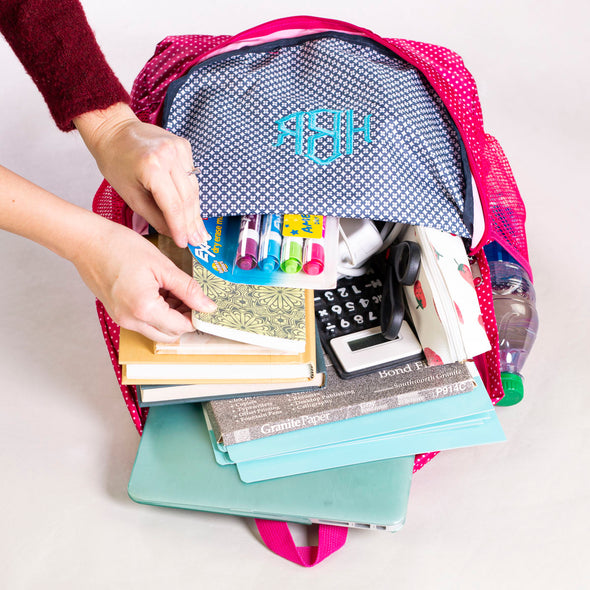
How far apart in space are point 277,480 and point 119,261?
→ 0.35 m

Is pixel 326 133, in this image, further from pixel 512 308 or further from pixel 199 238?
pixel 512 308

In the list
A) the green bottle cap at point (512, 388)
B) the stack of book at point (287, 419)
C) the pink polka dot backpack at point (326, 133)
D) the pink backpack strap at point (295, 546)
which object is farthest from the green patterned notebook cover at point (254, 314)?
the green bottle cap at point (512, 388)

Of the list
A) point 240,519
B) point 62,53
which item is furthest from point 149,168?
point 240,519

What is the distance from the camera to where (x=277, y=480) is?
936 millimetres

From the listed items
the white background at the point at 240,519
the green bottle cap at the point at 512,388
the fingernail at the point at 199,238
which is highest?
the fingernail at the point at 199,238

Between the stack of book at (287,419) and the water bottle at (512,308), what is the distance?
0.64 feet

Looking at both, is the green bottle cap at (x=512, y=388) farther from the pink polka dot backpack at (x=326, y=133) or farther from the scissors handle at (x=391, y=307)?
the scissors handle at (x=391, y=307)

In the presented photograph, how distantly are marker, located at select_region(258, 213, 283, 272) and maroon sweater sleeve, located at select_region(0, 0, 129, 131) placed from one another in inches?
10.3

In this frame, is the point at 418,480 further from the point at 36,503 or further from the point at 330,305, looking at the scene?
the point at 36,503

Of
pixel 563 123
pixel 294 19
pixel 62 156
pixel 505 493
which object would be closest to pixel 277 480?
pixel 505 493

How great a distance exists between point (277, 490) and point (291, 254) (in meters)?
0.30

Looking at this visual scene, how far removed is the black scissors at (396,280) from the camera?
95 centimetres

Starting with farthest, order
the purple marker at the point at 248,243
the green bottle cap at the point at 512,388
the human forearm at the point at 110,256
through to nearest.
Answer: the green bottle cap at the point at 512,388, the purple marker at the point at 248,243, the human forearm at the point at 110,256

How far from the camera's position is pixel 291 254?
928 mm
